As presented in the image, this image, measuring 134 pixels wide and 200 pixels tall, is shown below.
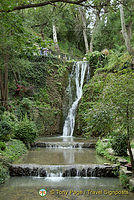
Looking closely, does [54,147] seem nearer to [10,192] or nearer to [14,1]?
[10,192]

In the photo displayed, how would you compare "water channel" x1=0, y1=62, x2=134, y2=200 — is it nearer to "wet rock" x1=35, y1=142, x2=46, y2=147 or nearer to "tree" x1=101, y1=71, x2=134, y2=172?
"tree" x1=101, y1=71, x2=134, y2=172

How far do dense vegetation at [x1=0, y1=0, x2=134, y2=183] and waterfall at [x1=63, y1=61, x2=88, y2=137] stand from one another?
52 cm

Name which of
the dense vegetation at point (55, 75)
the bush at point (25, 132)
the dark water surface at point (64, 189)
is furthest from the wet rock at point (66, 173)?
the bush at point (25, 132)

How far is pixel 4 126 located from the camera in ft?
26.7

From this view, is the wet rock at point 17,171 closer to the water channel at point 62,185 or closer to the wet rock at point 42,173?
the water channel at point 62,185

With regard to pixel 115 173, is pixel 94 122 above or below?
above

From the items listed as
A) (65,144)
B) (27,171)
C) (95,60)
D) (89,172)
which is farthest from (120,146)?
(95,60)

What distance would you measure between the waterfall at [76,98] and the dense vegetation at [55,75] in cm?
52

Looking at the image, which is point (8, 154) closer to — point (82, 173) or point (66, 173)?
point (66, 173)

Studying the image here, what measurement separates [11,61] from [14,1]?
22.4 ft

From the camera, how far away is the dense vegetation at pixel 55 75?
4711 mm

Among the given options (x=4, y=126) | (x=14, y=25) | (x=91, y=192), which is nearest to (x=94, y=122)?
(x=91, y=192)

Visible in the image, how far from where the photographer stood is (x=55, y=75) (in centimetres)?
1761

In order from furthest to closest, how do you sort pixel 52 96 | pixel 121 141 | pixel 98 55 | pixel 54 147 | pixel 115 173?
1. pixel 98 55
2. pixel 52 96
3. pixel 54 147
4. pixel 121 141
5. pixel 115 173
